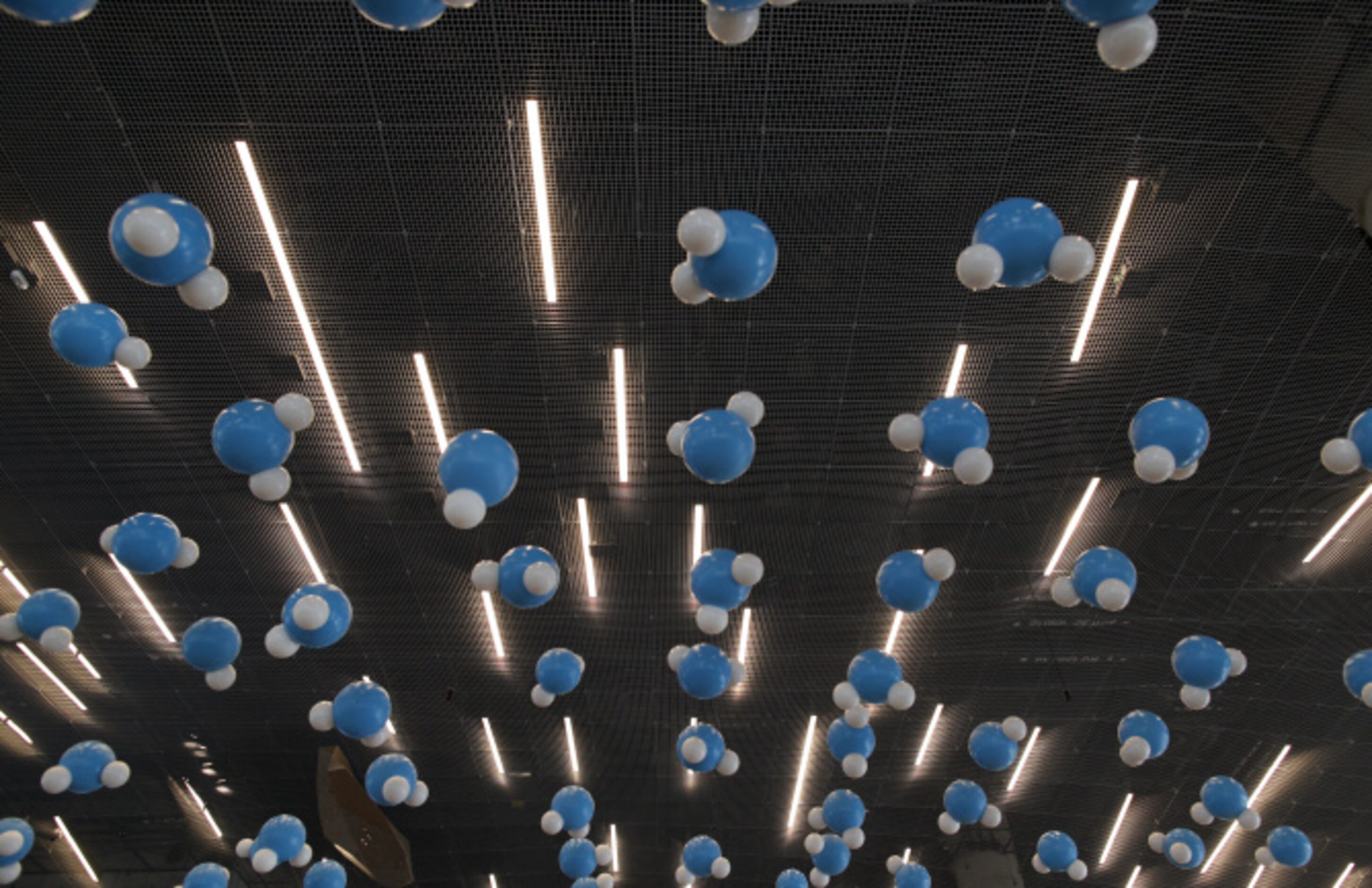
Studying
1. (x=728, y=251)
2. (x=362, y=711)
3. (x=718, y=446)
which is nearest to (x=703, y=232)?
(x=728, y=251)

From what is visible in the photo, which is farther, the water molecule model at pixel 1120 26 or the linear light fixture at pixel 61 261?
the linear light fixture at pixel 61 261

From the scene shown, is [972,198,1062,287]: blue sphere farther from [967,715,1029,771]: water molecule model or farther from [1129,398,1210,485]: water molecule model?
[967,715,1029,771]: water molecule model

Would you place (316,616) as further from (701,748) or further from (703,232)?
(703,232)

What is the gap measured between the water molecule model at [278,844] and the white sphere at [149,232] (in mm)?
5545

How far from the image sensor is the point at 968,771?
29.2 ft

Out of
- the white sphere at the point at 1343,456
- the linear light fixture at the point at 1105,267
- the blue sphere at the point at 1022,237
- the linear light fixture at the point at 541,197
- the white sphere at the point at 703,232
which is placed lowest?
the white sphere at the point at 1343,456

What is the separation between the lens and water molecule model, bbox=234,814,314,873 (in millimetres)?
6785

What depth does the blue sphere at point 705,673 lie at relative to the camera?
209 inches

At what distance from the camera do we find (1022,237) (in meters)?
3.38

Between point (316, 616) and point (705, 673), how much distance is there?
7.62 feet

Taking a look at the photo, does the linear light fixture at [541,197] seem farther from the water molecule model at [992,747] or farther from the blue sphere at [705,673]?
the water molecule model at [992,747]

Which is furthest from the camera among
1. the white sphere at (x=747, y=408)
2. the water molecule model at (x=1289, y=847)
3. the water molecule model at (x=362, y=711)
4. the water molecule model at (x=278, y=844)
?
the water molecule model at (x=1289, y=847)

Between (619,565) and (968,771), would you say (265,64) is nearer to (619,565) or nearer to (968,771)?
(619,565)

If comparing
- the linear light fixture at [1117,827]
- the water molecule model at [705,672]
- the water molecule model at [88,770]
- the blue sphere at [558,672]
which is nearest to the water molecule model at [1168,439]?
the water molecule model at [705,672]
